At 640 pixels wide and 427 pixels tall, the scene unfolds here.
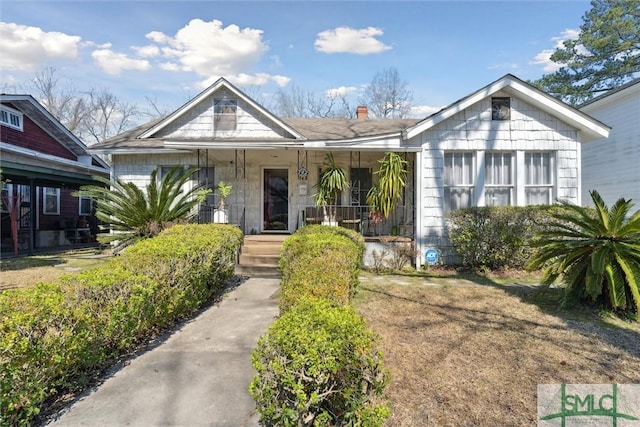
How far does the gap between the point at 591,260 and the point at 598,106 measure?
1034 cm

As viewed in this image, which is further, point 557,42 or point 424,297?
point 557,42

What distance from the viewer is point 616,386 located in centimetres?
319

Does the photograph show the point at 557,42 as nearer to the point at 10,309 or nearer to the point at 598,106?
the point at 598,106

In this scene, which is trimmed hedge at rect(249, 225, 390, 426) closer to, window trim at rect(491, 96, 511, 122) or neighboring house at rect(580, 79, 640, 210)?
window trim at rect(491, 96, 511, 122)

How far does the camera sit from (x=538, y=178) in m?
9.20

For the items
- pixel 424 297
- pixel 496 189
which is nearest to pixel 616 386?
pixel 424 297

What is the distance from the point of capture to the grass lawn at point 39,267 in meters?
7.33

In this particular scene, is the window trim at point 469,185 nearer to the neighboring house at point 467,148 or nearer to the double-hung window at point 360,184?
the neighboring house at point 467,148

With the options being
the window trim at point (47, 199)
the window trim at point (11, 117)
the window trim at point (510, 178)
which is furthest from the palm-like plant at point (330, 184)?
the window trim at point (47, 199)

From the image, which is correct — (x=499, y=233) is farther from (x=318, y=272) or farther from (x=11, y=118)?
(x=11, y=118)

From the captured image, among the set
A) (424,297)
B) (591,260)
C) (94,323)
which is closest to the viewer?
(94,323)

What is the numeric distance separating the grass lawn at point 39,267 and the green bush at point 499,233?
9354mm

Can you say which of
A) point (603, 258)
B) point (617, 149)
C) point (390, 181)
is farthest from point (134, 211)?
point (617, 149)

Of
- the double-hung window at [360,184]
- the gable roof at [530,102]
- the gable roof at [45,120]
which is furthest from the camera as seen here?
the gable roof at [45,120]
